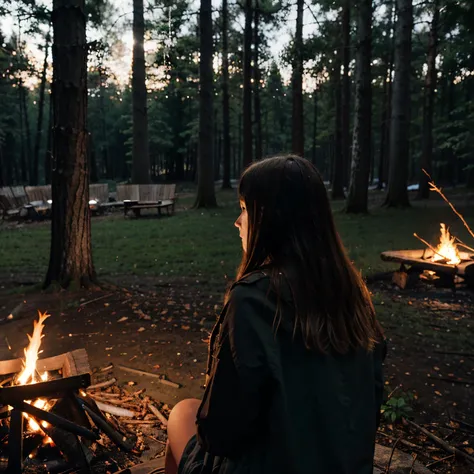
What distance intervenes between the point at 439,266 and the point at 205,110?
50.3 ft

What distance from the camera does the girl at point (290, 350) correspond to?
1.52m

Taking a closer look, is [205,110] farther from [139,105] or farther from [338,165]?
[338,165]

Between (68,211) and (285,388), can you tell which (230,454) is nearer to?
(285,388)

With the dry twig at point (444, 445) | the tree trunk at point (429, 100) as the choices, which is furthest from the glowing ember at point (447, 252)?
the tree trunk at point (429, 100)

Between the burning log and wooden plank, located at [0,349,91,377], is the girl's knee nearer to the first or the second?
wooden plank, located at [0,349,91,377]

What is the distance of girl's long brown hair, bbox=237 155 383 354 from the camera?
1.61 m

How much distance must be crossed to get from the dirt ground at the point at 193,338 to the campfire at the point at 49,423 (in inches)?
37.9

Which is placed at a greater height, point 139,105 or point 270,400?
point 139,105

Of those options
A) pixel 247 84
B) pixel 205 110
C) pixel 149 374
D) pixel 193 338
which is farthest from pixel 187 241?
pixel 247 84

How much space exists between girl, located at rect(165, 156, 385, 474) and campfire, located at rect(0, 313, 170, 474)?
5.38 feet

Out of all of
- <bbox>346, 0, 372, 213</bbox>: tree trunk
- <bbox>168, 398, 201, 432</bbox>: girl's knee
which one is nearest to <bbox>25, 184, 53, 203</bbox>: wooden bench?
<bbox>346, 0, 372, 213</bbox>: tree trunk

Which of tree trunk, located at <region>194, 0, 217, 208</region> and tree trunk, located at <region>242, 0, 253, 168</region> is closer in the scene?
tree trunk, located at <region>194, 0, 217, 208</region>

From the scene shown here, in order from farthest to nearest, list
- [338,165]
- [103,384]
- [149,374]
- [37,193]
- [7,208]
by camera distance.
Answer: [338,165], [37,193], [7,208], [149,374], [103,384]

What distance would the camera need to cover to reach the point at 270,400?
1554 millimetres
